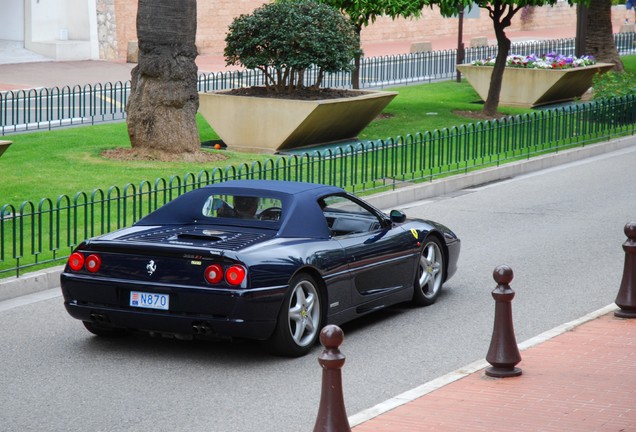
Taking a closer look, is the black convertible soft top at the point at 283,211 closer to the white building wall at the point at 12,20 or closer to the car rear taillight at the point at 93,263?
the car rear taillight at the point at 93,263

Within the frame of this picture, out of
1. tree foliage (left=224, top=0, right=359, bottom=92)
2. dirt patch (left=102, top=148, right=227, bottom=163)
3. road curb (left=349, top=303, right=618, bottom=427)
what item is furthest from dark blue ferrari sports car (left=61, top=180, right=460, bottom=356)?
tree foliage (left=224, top=0, right=359, bottom=92)

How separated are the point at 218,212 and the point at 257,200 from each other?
331mm

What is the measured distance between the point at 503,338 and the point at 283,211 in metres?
2.16

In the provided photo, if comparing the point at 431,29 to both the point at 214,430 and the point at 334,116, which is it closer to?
the point at 334,116

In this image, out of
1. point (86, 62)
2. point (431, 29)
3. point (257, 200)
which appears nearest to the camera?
point (257, 200)

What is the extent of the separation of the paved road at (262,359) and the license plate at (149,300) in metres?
0.44

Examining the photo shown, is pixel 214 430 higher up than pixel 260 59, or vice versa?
pixel 260 59

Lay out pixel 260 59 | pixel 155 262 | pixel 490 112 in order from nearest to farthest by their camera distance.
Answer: pixel 155 262 → pixel 260 59 → pixel 490 112

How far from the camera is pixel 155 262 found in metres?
8.95

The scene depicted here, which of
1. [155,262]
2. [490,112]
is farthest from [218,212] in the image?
[490,112]

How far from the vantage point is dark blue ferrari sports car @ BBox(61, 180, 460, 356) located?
881 centimetres

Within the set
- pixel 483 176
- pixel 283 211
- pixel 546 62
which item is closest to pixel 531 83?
pixel 546 62

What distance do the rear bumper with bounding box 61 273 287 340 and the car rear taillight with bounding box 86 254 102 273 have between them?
0.10 metres

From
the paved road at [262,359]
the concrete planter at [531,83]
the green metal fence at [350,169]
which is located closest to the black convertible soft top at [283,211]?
the paved road at [262,359]
